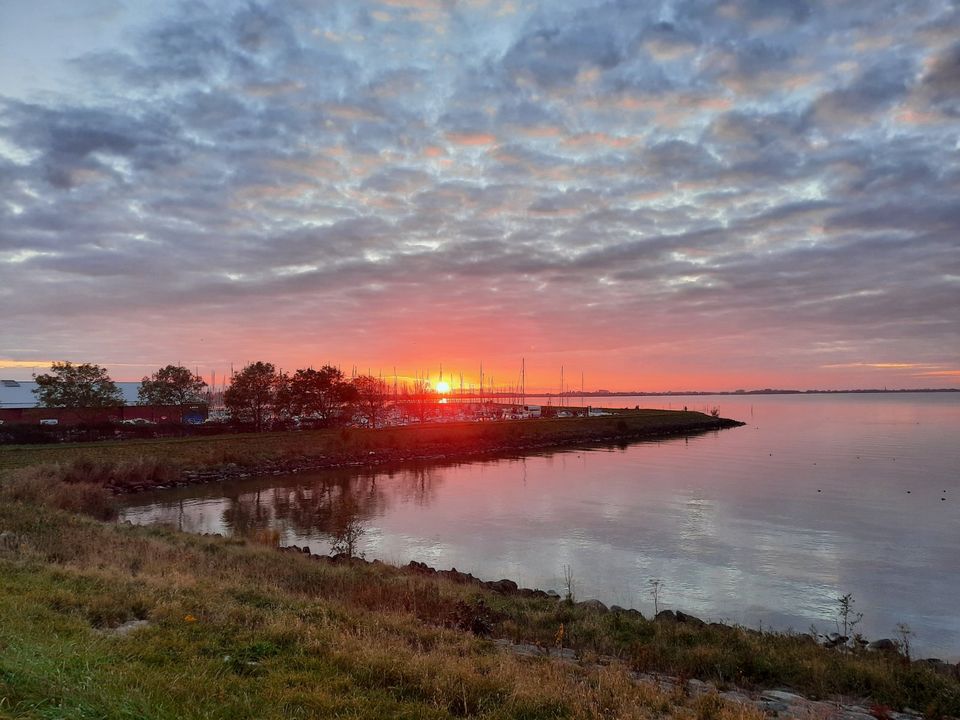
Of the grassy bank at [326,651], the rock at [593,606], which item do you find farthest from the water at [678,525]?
the grassy bank at [326,651]

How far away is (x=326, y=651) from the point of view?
7.60m

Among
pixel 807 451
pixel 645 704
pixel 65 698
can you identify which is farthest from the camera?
pixel 807 451

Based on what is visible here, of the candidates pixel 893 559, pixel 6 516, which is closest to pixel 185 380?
pixel 6 516

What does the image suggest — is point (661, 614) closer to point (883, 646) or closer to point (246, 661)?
point (883, 646)

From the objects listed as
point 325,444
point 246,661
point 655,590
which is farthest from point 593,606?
point 325,444

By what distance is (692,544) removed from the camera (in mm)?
25406

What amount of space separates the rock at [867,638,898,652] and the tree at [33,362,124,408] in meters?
75.8

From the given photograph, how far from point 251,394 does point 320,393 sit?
30.3 feet

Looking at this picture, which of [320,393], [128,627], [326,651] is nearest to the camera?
[326,651]

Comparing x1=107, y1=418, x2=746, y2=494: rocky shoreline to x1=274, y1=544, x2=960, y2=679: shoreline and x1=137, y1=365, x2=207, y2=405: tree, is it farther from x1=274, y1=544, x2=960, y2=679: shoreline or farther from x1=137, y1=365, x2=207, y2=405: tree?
x1=137, y1=365, x2=207, y2=405: tree

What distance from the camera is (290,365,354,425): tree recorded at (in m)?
78.9

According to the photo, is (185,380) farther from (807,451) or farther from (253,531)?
(807,451)

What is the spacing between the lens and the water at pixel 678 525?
733 inches

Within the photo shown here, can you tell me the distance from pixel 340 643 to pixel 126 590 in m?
4.68
